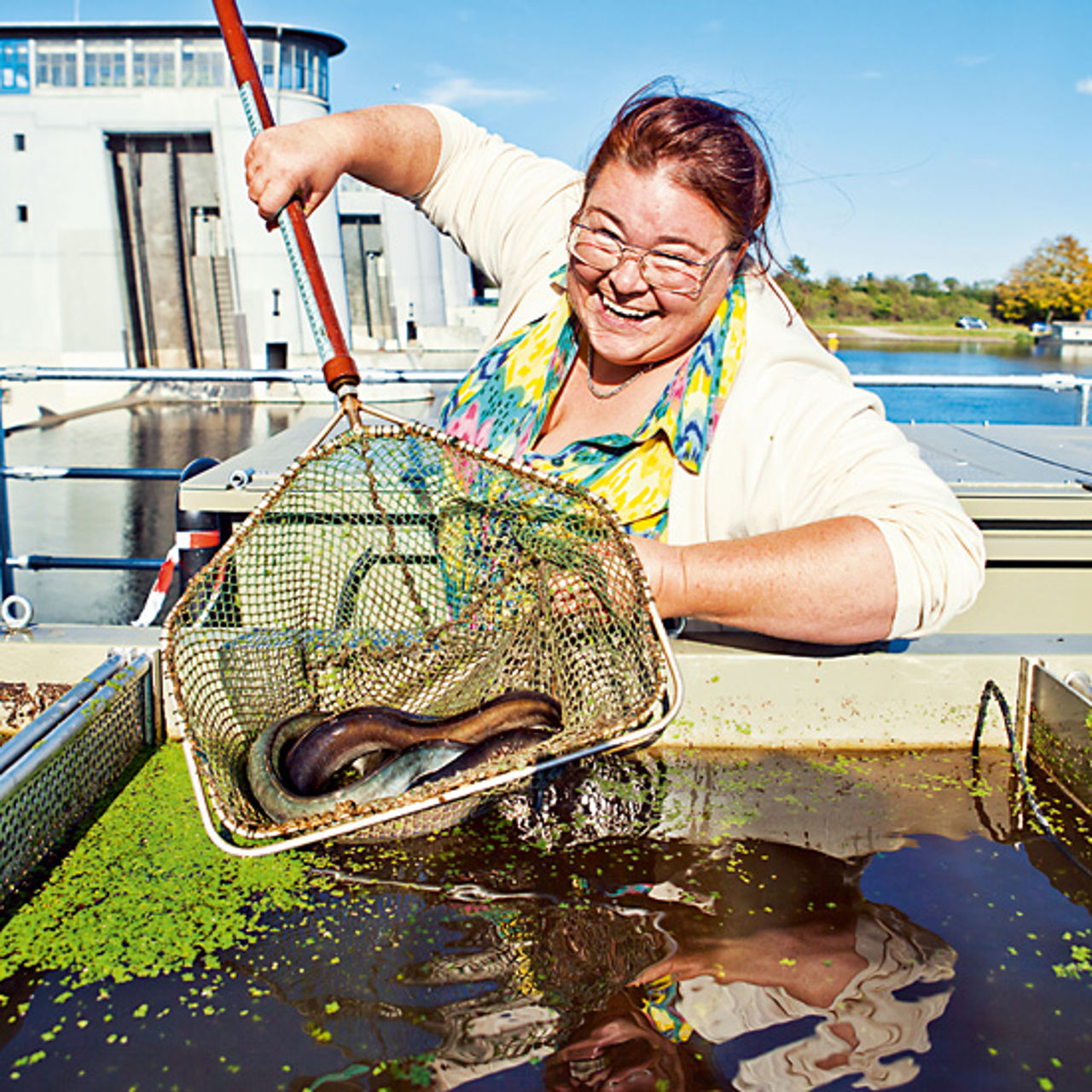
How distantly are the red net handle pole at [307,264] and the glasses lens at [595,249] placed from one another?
1.57 ft

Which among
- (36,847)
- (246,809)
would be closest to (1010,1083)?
(246,809)

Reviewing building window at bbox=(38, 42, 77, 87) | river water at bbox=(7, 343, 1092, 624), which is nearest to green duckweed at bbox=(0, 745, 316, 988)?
river water at bbox=(7, 343, 1092, 624)

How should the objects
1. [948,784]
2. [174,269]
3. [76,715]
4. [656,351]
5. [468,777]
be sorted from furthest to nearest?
[174,269]
[656,351]
[948,784]
[76,715]
[468,777]

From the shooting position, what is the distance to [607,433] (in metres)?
1.97

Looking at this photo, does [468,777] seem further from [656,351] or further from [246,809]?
[656,351]

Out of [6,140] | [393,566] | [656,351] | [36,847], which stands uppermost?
[6,140]

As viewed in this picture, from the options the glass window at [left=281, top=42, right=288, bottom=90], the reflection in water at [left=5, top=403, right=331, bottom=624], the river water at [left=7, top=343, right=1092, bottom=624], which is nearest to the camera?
the reflection in water at [left=5, top=403, right=331, bottom=624]

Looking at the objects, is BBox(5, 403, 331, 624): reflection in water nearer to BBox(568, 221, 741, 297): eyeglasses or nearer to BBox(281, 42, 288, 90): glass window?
BBox(568, 221, 741, 297): eyeglasses

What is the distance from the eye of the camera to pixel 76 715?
1.53m

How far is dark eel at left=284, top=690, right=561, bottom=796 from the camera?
1.58 metres

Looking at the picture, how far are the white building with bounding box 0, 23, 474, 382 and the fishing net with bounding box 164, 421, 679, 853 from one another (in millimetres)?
25414

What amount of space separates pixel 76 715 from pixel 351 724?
0.43 metres

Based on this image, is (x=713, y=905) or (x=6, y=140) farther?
(x=6, y=140)

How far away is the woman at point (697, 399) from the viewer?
1.53 metres
